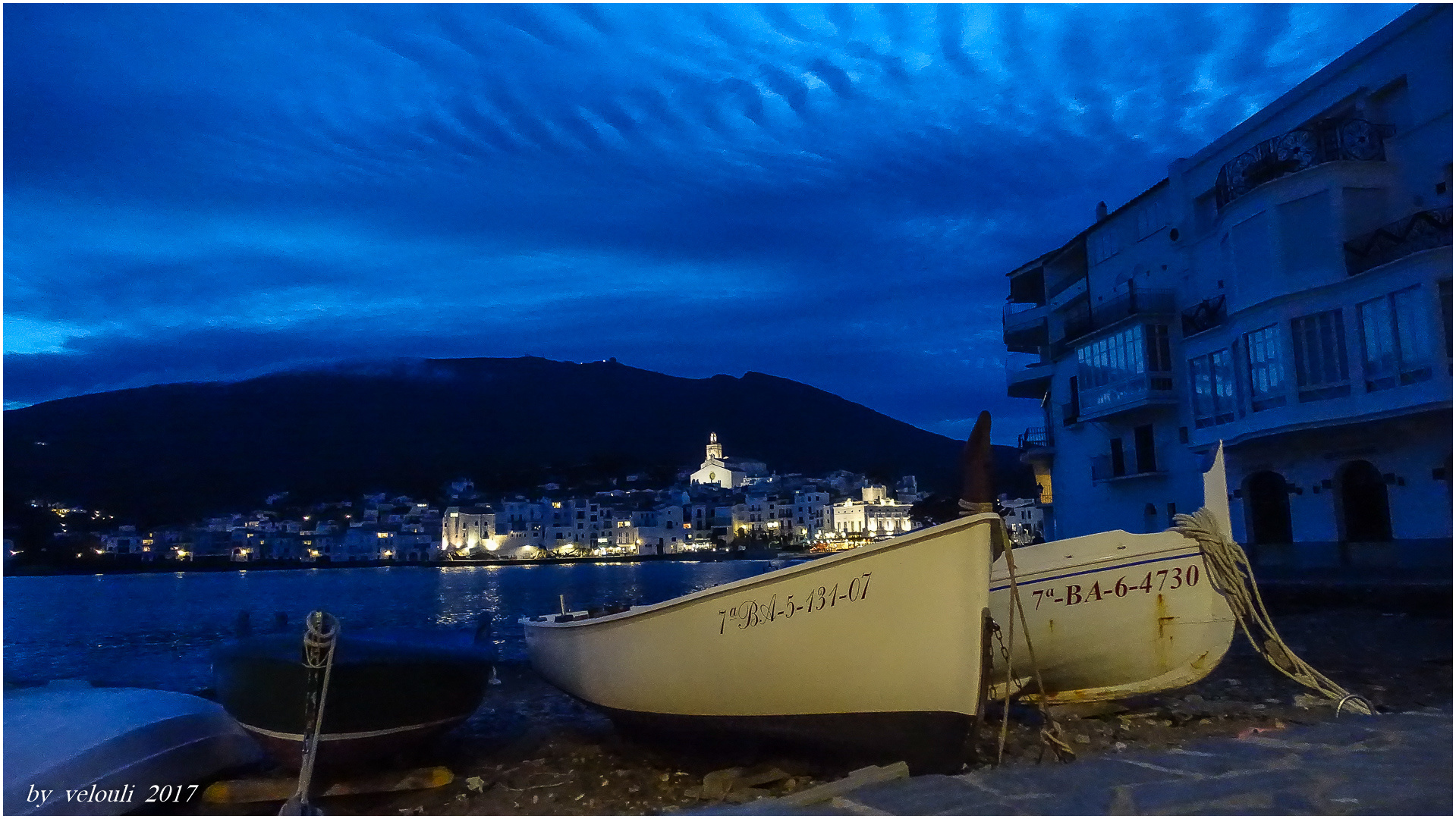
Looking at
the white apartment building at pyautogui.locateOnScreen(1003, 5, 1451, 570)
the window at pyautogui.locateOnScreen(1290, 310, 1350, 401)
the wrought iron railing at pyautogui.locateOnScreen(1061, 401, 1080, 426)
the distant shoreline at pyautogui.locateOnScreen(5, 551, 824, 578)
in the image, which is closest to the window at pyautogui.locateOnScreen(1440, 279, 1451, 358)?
the white apartment building at pyautogui.locateOnScreen(1003, 5, 1451, 570)

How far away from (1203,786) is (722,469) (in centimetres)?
16220

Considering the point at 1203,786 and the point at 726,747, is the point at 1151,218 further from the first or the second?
the point at 1203,786

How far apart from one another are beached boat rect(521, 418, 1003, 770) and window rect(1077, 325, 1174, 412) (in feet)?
59.4

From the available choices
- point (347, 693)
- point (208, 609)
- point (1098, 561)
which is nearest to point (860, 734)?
point (1098, 561)

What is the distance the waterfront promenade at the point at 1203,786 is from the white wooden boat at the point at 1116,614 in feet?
9.99

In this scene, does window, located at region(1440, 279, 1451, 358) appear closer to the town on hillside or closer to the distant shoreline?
the distant shoreline

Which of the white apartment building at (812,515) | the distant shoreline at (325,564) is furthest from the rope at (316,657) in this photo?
the white apartment building at (812,515)

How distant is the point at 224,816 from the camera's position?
6934 millimetres

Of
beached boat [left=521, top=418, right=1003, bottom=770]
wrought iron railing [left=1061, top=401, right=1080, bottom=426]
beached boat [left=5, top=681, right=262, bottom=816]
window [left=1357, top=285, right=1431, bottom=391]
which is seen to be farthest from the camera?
wrought iron railing [left=1061, top=401, right=1080, bottom=426]

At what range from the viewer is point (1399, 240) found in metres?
15.0

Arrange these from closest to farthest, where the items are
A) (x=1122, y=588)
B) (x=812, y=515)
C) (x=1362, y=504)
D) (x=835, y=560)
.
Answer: (x=835, y=560) → (x=1122, y=588) → (x=1362, y=504) → (x=812, y=515)

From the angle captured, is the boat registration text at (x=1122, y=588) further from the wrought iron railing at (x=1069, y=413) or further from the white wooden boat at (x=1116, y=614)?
the wrought iron railing at (x=1069, y=413)

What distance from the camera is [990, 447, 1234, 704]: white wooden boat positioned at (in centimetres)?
800

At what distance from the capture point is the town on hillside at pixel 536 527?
121000mm
